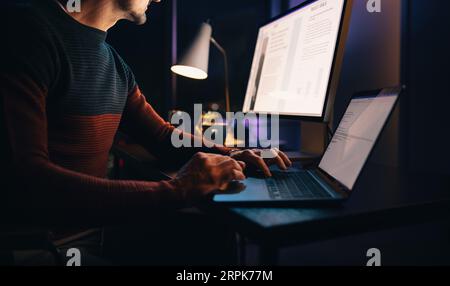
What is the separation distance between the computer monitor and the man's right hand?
41 centimetres

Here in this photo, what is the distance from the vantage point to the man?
640 mm

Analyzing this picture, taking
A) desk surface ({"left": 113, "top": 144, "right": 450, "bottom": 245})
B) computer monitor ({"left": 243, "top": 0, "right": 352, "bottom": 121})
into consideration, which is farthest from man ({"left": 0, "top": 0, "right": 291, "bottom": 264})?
computer monitor ({"left": 243, "top": 0, "right": 352, "bottom": 121})

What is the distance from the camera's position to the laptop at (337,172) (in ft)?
2.03

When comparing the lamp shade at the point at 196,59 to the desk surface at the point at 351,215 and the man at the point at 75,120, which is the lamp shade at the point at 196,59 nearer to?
the man at the point at 75,120

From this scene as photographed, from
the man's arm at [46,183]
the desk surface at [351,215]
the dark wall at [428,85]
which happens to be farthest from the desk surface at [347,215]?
the dark wall at [428,85]

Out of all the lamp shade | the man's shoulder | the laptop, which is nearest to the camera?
the laptop

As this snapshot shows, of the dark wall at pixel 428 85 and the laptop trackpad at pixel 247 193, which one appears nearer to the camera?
the laptop trackpad at pixel 247 193

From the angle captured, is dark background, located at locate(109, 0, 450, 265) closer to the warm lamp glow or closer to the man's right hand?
the warm lamp glow

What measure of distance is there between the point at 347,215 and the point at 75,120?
68cm

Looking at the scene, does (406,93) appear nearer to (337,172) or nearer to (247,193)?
(337,172)

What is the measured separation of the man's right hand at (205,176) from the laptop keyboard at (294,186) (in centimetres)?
9

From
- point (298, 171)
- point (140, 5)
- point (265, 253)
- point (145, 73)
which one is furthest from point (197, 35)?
point (265, 253)

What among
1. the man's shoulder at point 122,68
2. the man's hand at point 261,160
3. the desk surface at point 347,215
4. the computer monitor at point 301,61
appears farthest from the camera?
the man's shoulder at point 122,68
